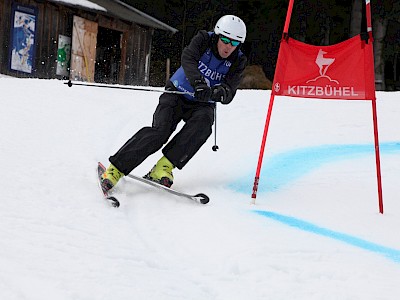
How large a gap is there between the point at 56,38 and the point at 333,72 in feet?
46.7

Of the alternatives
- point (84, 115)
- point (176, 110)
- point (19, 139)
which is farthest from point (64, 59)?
point (176, 110)

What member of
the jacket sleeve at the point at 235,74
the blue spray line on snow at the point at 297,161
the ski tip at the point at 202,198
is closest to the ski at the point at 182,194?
the ski tip at the point at 202,198

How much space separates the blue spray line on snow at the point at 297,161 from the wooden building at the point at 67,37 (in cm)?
1171

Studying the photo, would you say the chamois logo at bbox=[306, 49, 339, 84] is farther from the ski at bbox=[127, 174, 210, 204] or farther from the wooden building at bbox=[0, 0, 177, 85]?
the wooden building at bbox=[0, 0, 177, 85]

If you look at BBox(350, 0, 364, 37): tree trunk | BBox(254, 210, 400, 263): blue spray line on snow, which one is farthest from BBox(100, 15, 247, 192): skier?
BBox(350, 0, 364, 37): tree trunk

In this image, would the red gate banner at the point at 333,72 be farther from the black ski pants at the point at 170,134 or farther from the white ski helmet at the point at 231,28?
the black ski pants at the point at 170,134

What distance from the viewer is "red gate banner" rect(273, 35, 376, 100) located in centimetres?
499

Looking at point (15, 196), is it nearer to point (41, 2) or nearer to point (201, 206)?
point (201, 206)

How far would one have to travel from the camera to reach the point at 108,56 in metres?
23.3

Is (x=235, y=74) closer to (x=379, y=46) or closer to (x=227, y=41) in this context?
(x=227, y=41)

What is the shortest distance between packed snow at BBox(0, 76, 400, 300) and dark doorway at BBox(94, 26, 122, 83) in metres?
14.4

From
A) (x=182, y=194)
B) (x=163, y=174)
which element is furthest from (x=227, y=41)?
(x=182, y=194)

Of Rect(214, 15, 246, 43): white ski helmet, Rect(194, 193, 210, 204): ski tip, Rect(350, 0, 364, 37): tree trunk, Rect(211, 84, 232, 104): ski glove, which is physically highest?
Rect(350, 0, 364, 37): tree trunk

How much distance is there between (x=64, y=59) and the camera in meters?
18.4
